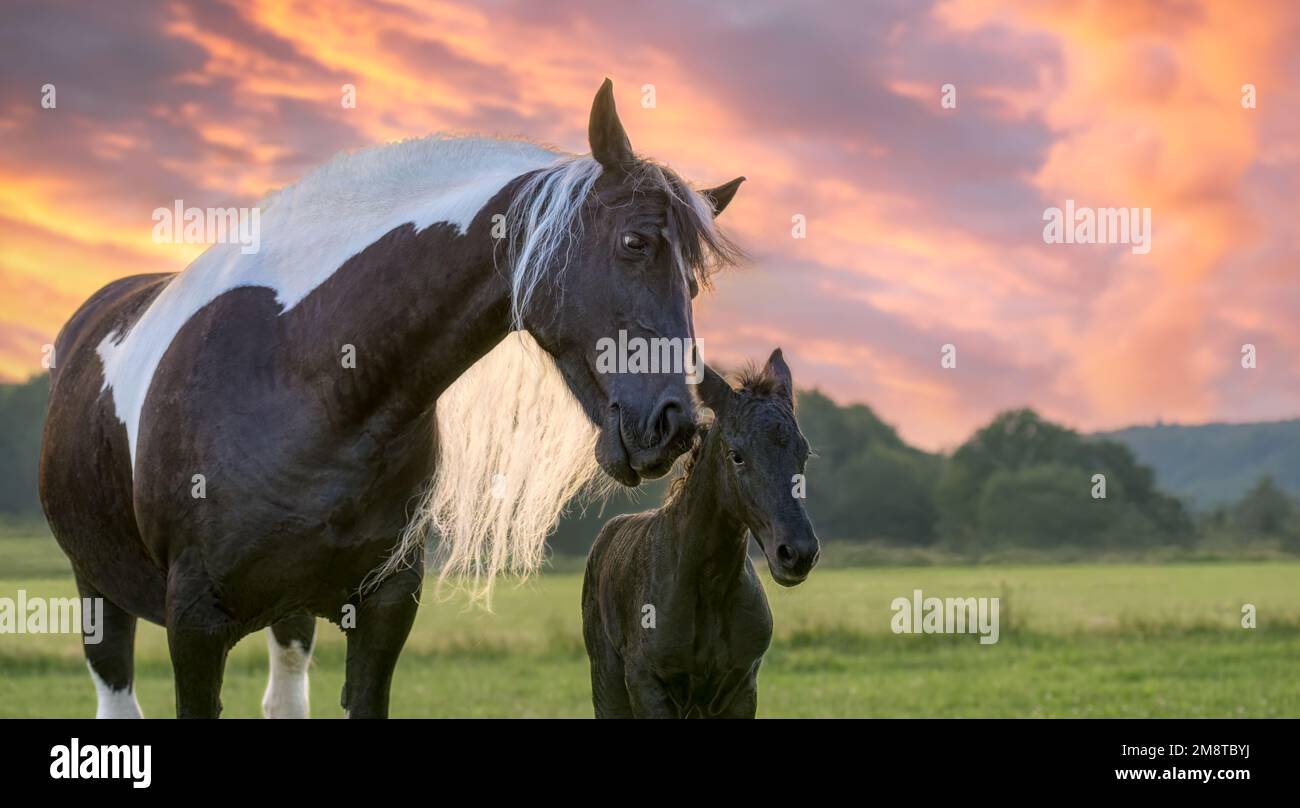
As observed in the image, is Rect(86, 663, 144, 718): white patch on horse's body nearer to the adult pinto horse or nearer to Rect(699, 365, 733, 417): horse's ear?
the adult pinto horse

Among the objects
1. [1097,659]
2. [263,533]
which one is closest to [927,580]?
[1097,659]

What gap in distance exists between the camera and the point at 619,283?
11.7 feet

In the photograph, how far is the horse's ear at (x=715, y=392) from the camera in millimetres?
4926

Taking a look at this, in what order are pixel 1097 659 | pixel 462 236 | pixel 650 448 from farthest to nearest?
1. pixel 1097 659
2. pixel 462 236
3. pixel 650 448

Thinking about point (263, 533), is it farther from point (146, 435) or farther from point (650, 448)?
point (650, 448)

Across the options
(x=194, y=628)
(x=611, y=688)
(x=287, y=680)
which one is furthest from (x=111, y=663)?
(x=611, y=688)

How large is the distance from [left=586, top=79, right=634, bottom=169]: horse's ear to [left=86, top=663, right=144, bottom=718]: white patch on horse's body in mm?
3706

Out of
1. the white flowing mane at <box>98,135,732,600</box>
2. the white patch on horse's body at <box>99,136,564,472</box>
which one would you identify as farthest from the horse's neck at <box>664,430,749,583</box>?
the white patch on horse's body at <box>99,136,564,472</box>

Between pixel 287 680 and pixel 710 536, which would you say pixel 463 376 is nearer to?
pixel 710 536

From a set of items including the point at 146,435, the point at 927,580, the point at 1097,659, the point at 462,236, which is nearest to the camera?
the point at 462,236

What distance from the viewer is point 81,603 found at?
19.1ft

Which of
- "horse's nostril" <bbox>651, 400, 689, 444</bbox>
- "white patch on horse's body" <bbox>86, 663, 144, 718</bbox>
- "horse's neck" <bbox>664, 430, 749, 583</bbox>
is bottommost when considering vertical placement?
"white patch on horse's body" <bbox>86, 663, 144, 718</bbox>

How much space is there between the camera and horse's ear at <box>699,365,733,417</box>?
16.2 feet
